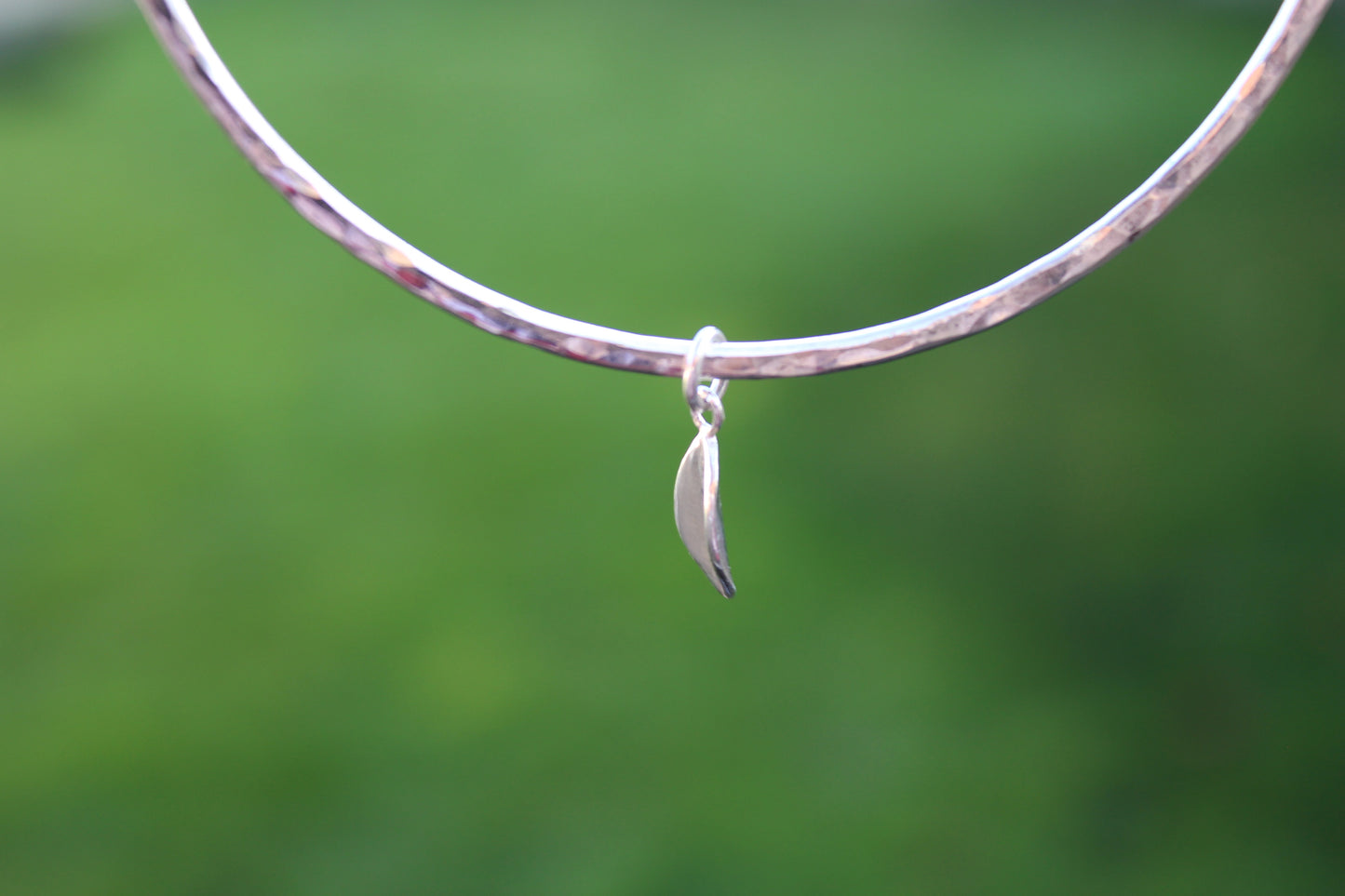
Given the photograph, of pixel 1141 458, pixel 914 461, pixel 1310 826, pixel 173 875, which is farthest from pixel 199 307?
pixel 1310 826

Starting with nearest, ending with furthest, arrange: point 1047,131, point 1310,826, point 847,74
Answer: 1. point 1310,826
2. point 1047,131
3. point 847,74

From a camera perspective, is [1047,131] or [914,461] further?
[1047,131]

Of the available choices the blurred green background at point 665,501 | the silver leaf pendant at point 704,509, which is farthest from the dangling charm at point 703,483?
the blurred green background at point 665,501

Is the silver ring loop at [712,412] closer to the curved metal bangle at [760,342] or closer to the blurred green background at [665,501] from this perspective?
the curved metal bangle at [760,342]

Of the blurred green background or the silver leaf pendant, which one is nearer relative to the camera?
the silver leaf pendant

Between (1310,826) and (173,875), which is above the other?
(1310,826)

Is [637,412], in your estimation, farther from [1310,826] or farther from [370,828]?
[1310,826]

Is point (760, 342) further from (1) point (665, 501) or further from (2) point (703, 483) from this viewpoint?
(1) point (665, 501)

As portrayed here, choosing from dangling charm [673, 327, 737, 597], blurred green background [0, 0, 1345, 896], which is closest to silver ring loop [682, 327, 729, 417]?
dangling charm [673, 327, 737, 597]

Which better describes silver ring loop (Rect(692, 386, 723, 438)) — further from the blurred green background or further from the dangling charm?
the blurred green background
